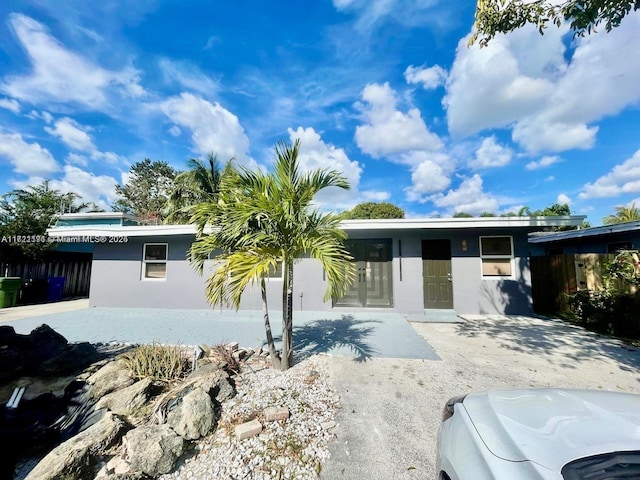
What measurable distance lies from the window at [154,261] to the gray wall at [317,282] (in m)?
0.18

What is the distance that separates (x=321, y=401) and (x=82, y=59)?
9820mm

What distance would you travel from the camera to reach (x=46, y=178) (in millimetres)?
15617

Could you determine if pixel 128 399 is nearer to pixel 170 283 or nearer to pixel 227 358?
pixel 227 358

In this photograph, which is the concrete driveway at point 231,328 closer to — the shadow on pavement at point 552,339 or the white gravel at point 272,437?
the white gravel at point 272,437

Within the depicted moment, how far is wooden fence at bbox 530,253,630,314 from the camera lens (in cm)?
665

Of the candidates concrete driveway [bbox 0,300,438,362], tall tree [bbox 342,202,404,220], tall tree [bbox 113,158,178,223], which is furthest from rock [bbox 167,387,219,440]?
tall tree [bbox 113,158,178,223]

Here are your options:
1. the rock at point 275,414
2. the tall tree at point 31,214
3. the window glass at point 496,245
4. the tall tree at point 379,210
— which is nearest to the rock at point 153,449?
the rock at point 275,414

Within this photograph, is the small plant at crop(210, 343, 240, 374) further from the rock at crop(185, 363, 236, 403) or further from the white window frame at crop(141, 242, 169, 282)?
the white window frame at crop(141, 242, 169, 282)

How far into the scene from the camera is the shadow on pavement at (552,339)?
443cm

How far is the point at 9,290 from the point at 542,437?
48.5 feet

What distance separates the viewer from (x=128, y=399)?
3.06 metres

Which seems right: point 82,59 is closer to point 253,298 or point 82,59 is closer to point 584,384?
point 253,298

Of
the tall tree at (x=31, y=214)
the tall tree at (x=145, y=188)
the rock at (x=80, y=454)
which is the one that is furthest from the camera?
the tall tree at (x=145, y=188)

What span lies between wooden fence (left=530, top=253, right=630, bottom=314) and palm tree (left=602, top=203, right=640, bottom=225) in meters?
8.83
